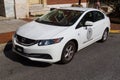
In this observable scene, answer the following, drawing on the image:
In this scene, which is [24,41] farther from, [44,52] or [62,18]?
[62,18]

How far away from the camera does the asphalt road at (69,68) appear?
5414 millimetres

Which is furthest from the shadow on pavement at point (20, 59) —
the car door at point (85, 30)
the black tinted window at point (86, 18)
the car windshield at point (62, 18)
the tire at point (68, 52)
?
the black tinted window at point (86, 18)

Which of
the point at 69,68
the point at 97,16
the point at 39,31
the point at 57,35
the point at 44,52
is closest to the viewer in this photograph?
the point at 44,52

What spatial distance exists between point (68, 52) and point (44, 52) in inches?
34.0

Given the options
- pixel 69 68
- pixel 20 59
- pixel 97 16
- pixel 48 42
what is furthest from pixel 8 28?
pixel 69 68

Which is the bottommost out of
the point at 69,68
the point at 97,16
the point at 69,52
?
the point at 69,68

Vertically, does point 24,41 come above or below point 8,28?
above

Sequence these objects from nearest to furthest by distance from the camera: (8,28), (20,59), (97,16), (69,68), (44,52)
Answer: (44,52)
(69,68)
(20,59)
(97,16)
(8,28)

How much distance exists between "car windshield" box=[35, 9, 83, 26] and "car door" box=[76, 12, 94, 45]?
0.72ft

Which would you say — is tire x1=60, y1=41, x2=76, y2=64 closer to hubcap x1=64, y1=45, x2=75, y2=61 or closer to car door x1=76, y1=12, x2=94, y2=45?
hubcap x1=64, y1=45, x2=75, y2=61

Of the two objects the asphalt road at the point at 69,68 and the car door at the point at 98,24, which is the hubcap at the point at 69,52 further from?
the car door at the point at 98,24

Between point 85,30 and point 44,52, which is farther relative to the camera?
point 85,30

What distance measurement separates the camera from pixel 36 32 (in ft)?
19.7

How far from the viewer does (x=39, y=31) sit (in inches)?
239
